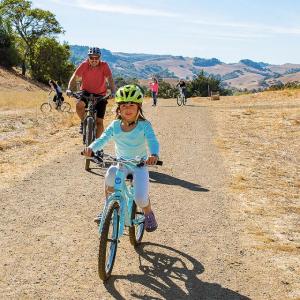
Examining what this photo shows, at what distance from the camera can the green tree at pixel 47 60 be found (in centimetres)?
7619

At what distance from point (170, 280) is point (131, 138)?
179cm

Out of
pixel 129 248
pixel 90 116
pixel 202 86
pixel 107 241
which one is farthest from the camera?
pixel 202 86

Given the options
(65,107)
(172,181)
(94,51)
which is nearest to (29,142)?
(94,51)

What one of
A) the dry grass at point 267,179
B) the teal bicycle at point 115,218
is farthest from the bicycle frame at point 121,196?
the dry grass at point 267,179

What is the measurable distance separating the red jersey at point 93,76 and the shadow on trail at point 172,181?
2427mm

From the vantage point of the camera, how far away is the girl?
5516mm

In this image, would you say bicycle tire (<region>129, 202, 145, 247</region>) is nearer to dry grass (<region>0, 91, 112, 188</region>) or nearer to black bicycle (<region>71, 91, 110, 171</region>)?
dry grass (<region>0, 91, 112, 188</region>)

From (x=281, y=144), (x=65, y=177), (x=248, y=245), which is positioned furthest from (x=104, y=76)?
(x=281, y=144)

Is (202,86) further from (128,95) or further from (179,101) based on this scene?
(128,95)

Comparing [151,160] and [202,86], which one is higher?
[202,86]

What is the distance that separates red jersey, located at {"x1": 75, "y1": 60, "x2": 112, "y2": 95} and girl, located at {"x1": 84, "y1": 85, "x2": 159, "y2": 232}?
527 cm

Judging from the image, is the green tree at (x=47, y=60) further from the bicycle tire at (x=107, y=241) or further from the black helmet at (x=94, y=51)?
the bicycle tire at (x=107, y=241)

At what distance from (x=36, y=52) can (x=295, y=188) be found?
71.2 m

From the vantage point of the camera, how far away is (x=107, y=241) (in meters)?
5.14
